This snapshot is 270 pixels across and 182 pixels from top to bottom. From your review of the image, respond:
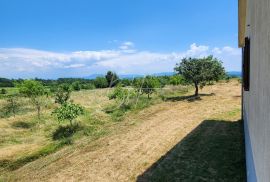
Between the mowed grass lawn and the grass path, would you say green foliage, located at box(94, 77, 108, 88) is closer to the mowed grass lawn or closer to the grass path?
the grass path

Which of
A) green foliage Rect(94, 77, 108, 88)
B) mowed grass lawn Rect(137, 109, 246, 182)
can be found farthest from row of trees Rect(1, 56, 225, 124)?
green foliage Rect(94, 77, 108, 88)

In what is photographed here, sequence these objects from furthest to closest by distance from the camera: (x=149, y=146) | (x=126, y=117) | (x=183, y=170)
Answer: (x=126, y=117), (x=149, y=146), (x=183, y=170)

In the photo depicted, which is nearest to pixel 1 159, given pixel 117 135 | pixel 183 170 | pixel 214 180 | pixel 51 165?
pixel 51 165

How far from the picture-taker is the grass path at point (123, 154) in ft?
31.5

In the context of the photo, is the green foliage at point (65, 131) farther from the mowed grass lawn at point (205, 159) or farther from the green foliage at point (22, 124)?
the mowed grass lawn at point (205, 159)

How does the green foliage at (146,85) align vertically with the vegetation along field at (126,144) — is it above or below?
above

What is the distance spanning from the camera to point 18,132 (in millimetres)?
16547

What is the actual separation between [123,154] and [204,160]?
10.7ft

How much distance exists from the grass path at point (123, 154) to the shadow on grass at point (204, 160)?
25cm

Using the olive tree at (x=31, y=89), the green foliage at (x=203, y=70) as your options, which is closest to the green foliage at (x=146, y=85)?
the green foliage at (x=203, y=70)

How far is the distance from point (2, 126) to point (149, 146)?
10144 mm

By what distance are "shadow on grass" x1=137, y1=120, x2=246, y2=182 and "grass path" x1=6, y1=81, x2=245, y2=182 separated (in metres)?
0.25

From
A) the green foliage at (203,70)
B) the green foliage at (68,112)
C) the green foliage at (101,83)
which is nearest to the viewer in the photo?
the green foliage at (68,112)

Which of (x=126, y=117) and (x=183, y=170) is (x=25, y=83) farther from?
(x=183, y=170)
